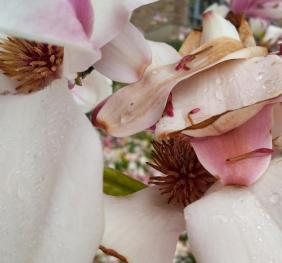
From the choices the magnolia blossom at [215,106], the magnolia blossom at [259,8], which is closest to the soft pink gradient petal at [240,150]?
the magnolia blossom at [215,106]

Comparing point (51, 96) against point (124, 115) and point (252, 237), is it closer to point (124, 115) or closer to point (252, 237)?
point (124, 115)

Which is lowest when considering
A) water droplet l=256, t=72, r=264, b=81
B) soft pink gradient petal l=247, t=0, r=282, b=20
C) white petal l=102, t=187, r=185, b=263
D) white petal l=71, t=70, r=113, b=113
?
white petal l=102, t=187, r=185, b=263

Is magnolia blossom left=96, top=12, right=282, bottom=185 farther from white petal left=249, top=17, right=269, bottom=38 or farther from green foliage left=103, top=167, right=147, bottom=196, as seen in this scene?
white petal left=249, top=17, right=269, bottom=38

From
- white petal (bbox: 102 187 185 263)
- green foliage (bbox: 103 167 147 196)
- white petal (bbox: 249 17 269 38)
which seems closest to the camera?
white petal (bbox: 102 187 185 263)

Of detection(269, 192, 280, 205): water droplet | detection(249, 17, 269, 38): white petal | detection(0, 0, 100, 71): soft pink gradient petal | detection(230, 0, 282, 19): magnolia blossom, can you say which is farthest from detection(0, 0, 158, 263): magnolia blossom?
detection(249, 17, 269, 38): white petal

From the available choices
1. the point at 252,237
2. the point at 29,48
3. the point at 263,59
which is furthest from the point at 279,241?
the point at 29,48

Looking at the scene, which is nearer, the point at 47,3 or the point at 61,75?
the point at 47,3
